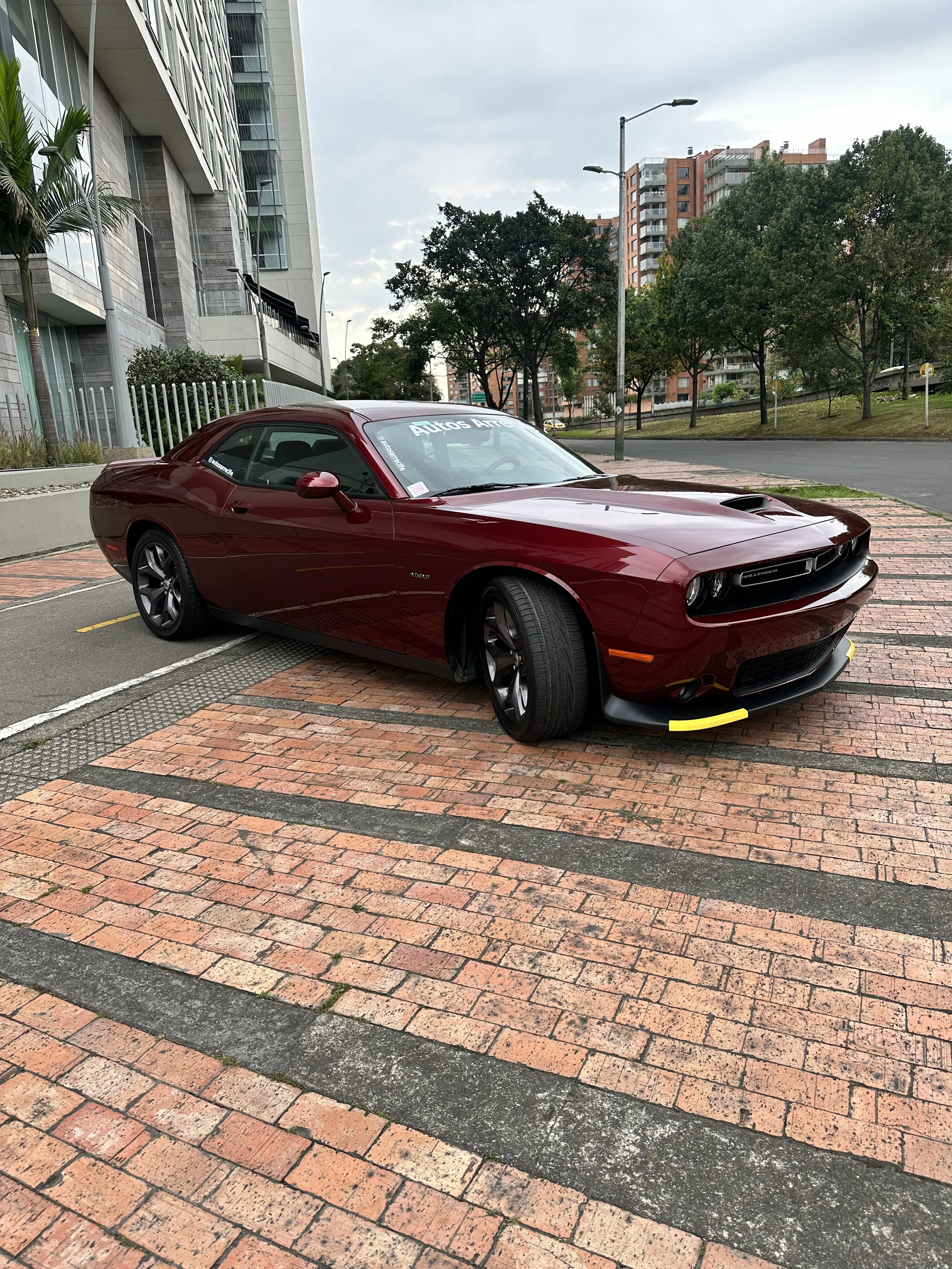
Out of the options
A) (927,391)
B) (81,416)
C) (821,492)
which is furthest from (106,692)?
(927,391)

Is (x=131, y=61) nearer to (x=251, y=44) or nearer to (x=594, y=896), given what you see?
(x=594, y=896)

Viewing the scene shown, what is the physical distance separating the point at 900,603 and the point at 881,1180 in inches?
211

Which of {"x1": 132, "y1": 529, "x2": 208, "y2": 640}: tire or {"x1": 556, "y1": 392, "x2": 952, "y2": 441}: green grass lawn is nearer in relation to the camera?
{"x1": 132, "y1": 529, "x2": 208, "y2": 640}: tire

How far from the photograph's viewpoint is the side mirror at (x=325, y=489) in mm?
4391

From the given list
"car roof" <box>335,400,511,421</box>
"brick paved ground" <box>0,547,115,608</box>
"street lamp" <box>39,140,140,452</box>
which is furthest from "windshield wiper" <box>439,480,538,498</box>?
"street lamp" <box>39,140,140,452</box>

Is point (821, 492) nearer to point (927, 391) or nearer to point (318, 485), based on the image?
point (318, 485)

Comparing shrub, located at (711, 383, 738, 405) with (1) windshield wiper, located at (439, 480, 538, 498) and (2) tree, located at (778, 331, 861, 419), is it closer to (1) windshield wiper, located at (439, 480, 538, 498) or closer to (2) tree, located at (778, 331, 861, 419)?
(2) tree, located at (778, 331, 861, 419)

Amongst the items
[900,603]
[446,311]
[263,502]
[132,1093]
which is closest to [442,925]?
[132,1093]

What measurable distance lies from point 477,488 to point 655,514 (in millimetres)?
1013

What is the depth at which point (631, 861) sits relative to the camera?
2.95 metres

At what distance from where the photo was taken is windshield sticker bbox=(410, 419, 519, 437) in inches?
187

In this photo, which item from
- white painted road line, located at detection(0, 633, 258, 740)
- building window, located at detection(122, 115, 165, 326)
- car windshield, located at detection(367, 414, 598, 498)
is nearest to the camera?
car windshield, located at detection(367, 414, 598, 498)

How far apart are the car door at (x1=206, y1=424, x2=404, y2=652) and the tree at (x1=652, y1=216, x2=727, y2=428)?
42602 mm

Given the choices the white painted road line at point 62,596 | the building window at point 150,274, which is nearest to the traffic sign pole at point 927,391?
the building window at point 150,274
